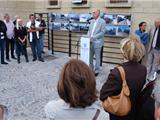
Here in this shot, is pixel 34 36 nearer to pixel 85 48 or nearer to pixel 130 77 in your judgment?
pixel 85 48

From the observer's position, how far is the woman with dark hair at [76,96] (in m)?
2.11

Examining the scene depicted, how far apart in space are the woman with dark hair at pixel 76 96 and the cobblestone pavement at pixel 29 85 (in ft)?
11.7

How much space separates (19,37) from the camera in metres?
10.7

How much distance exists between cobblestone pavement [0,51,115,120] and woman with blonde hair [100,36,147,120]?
291 centimetres

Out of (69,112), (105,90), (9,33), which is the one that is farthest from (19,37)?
(69,112)

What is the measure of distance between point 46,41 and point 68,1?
2241mm

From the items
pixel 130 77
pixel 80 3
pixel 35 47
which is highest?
pixel 80 3

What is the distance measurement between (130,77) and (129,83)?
0.19 ft

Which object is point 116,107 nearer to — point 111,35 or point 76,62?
point 76,62

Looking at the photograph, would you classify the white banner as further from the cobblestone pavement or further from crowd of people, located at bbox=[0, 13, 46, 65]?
crowd of people, located at bbox=[0, 13, 46, 65]

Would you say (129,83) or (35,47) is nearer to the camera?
(129,83)

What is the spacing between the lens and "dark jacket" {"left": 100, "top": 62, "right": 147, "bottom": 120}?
2.98m

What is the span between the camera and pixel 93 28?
873 cm

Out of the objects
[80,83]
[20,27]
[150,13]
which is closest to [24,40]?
[20,27]
